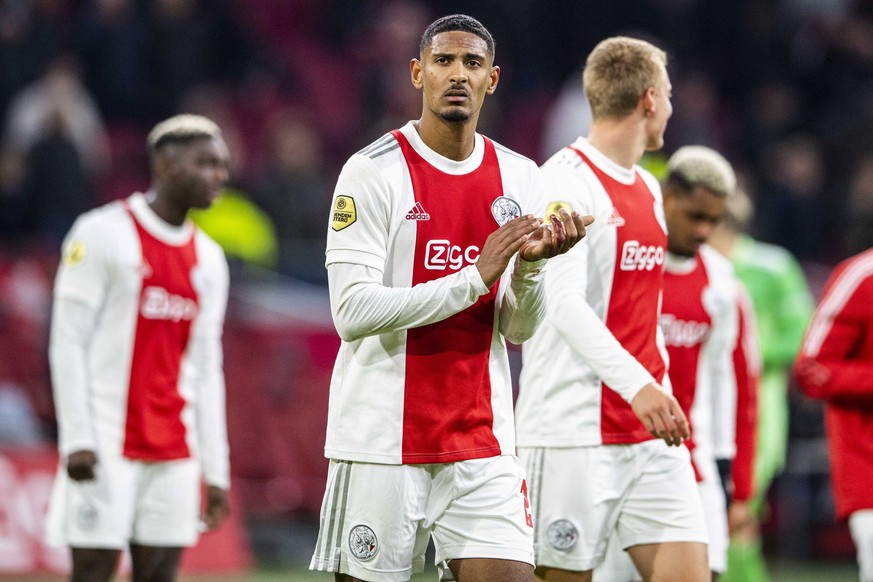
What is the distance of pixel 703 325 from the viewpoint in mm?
6668

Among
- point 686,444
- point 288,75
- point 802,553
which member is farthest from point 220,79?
point 686,444

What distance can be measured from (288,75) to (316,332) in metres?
5.24

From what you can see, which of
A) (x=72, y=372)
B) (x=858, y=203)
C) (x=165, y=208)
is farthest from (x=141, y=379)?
(x=858, y=203)

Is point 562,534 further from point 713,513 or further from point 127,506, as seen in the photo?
point 127,506

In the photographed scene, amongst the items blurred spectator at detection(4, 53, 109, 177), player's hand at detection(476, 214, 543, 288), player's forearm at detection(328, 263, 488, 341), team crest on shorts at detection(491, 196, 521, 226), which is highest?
blurred spectator at detection(4, 53, 109, 177)

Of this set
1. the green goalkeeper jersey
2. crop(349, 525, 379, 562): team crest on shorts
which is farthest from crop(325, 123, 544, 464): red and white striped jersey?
the green goalkeeper jersey

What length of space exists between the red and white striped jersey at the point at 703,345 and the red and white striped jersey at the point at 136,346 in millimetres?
2229

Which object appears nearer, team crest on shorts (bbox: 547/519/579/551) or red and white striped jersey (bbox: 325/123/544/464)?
red and white striped jersey (bbox: 325/123/544/464)

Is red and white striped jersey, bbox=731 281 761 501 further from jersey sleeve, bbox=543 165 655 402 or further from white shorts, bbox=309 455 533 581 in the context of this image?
white shorts, bbox=309 455 533 581

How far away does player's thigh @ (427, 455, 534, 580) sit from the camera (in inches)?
179

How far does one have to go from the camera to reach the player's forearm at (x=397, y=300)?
4.38 m

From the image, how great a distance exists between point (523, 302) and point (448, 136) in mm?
613

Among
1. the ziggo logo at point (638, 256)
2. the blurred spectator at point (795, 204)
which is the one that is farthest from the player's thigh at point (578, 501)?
the blurred spectator at point (795, 204)

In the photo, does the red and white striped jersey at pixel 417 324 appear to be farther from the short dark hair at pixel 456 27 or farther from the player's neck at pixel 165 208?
the player's neck at pixel 165 208
